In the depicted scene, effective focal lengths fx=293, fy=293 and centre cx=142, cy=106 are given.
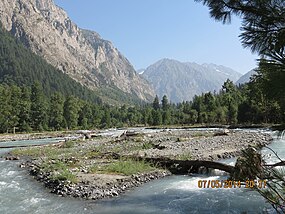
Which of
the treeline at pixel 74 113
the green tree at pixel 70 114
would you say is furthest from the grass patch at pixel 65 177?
the green tree at pixel 70 114

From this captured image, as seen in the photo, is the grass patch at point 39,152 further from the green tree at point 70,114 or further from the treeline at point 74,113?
the green tree at point 70,114

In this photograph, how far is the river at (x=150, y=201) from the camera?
11.6 metres

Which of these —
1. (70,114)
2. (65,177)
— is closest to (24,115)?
(70,114)

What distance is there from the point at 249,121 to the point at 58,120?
5722 centimetres

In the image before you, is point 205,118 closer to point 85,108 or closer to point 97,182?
point 85,108

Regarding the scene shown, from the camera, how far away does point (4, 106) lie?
7756cm

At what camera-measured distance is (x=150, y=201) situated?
12.9 metres

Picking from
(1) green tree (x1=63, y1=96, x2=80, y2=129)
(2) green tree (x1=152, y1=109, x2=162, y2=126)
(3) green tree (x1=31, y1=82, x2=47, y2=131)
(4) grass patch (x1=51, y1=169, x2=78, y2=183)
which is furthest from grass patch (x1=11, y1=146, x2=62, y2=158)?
(2) green tree (x1=152, y1=109, x2=162, y2=126)

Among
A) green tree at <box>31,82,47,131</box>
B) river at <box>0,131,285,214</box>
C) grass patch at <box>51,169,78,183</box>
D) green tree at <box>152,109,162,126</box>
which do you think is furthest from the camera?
green tree at <box>152,109,162,126</box>

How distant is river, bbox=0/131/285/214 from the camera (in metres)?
11.6

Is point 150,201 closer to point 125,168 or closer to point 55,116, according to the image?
point 125,168

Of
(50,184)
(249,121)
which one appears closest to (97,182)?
(50,184)

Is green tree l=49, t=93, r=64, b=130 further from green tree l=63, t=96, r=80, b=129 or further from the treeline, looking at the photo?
green tree l=63, t=96, r=80, b=129

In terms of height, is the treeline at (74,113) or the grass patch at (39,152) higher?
the treeline at (74,113)
